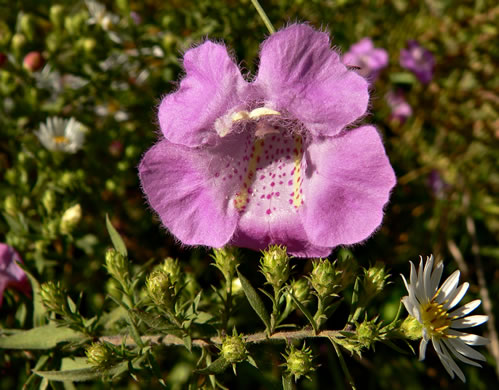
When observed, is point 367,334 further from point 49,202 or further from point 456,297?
point 49,202

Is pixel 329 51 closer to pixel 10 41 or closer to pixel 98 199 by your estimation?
pixel 98 199

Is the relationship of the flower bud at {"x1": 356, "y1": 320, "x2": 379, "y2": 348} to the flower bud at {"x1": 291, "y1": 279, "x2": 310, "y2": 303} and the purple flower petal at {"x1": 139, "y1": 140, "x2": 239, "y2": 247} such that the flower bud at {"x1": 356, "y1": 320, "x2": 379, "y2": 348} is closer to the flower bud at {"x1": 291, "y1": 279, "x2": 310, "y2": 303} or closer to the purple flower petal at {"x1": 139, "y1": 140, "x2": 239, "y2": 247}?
the flower bud at {"x1": 291, "y1": 279, "x2": 310, "y2": 303}

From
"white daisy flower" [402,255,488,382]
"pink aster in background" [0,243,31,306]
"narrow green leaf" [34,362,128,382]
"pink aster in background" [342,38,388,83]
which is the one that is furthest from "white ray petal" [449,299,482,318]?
"pink aster in background" [342,38,388,83]

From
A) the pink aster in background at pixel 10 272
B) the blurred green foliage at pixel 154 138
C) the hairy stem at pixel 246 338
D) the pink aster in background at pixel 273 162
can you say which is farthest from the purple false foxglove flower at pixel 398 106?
the pink aster in background at pixel 10 272

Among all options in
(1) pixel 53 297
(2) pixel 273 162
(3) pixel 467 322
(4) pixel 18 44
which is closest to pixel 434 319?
(3) pixel 467 322

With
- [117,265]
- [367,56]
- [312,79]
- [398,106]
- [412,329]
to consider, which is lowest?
[398,106]

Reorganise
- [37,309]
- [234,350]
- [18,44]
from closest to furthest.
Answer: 1. [234,350]
2. [37,309]
3. [18,44]

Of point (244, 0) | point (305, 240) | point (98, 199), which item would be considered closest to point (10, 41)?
point (98, 199)
